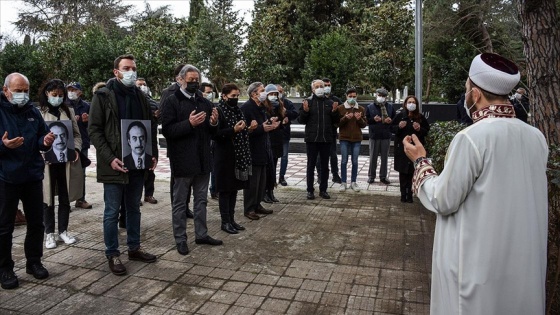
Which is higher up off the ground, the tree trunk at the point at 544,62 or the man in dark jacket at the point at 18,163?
the tree trunk at the point at 544,62

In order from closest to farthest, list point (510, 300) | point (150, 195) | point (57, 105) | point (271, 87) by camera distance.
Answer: point (510, 300), point (57, 105), point (271, 87), point (150, 195)

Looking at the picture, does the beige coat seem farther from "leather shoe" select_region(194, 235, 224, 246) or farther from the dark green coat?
"leather shoe" select_region(194, 235, 224, 246)

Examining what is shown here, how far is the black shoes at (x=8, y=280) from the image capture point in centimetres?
409

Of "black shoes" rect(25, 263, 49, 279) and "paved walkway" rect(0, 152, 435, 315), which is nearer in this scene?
"paved walkway" rect(0, 152, 435, 315)

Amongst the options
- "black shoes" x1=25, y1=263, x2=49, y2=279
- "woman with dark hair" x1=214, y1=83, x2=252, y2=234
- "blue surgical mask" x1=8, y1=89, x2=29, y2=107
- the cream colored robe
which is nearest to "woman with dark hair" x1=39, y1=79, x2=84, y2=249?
"black shoes" x1=25, y1=263, x2=49, y2=279

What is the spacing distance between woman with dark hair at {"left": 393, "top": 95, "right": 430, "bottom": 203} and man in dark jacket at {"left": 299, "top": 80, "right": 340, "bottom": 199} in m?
1.09

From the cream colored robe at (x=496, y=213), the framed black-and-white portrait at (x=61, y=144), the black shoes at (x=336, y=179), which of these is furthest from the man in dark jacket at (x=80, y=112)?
the cream colored robe at (x=496, y=213)

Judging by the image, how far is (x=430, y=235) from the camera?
589cm

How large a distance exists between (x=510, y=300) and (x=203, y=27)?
25.5m

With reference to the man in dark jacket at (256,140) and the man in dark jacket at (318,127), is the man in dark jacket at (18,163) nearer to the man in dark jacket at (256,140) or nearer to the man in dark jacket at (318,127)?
the man in dark jacket at (256,140)

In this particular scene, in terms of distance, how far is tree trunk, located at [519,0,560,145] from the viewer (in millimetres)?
4277

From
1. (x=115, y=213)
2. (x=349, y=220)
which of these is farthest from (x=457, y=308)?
(x=349, y=220)

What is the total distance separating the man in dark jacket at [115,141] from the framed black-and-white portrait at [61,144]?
3.26ft

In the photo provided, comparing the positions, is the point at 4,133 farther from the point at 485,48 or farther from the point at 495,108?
the point at 485,48
